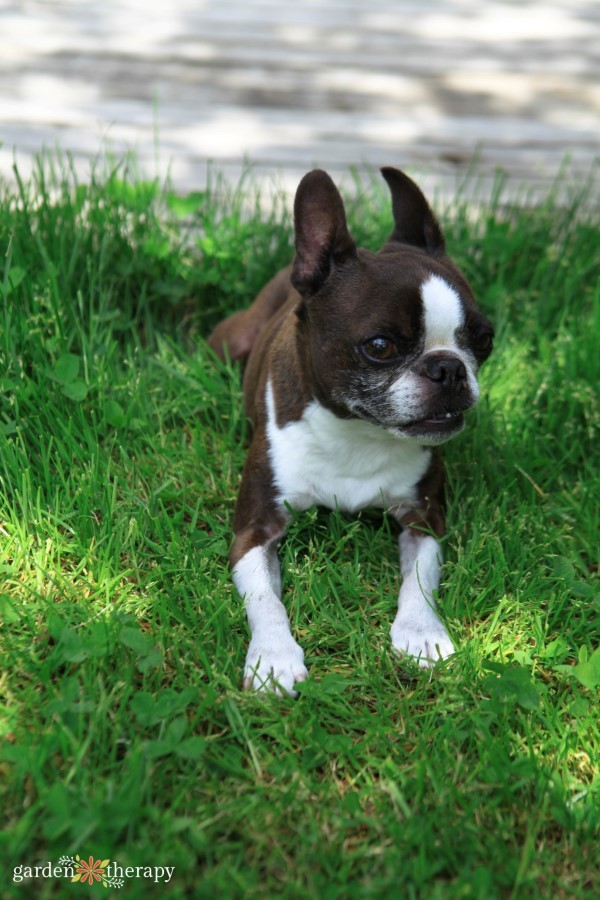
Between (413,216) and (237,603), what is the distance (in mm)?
1445

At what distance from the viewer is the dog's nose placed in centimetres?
276

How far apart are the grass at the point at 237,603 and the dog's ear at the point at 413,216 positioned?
74 centimetres

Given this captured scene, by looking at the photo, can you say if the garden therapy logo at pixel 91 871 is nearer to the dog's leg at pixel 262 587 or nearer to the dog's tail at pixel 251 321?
the dog's leg at pixel 262 587

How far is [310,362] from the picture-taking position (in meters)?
2.98

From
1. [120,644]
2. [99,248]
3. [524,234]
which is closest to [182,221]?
[99,248]

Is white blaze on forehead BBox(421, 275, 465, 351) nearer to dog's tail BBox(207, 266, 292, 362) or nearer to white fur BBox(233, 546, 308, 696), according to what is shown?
white fur BBox(233, 546, 308, 696)

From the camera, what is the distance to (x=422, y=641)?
9.19ft

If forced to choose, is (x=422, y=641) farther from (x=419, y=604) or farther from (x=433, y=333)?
(x=433, y=333)

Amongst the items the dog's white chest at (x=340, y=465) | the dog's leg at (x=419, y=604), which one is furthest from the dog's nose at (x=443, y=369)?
the dog's leg at (x=419, y=604)

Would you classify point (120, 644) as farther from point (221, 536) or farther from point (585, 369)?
point (585, 369)

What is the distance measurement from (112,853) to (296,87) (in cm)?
517

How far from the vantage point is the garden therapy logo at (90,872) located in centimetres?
201

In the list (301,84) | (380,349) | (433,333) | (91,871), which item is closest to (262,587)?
(380,349)

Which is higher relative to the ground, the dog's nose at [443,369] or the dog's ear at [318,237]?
the dog's ear at [318,237]
